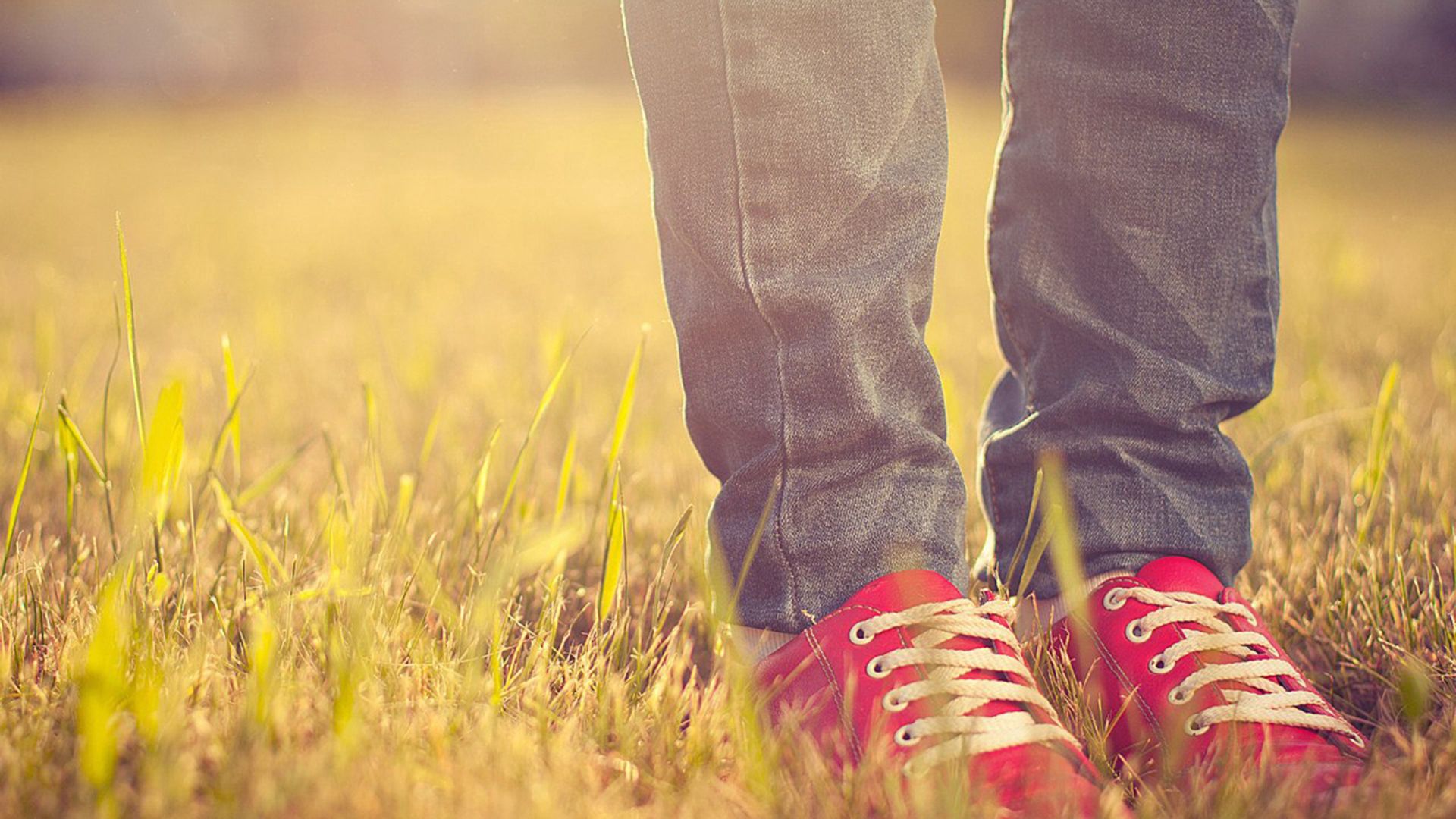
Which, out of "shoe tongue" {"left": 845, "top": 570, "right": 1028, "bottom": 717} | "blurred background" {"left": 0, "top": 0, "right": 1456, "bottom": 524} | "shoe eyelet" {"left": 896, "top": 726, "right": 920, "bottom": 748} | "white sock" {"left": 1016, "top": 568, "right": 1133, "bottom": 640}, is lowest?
"blurred background" {"left": 0, "top": 0, "right": 1456, "bottom": 524}

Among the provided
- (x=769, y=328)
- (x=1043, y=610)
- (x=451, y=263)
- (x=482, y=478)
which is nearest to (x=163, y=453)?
(x=482, y=478)

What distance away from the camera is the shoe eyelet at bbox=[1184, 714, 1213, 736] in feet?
2.71

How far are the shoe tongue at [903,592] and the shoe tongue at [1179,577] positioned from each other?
0.22m

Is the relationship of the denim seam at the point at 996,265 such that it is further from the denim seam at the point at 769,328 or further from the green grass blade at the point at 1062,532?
the denim seam at the point at 769,328

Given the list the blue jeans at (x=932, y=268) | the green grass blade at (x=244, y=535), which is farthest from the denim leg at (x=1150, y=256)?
the green grass blade at (x=244, y=535)

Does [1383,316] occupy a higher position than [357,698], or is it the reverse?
[357,698]

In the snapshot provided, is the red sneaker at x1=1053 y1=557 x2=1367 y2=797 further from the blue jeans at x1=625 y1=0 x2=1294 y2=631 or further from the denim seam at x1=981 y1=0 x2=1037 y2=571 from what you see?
the denim seam at x1=981 y1=0 x2=1037 y2=571

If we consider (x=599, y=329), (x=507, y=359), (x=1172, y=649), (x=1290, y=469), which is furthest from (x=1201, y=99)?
(x=599, y=329)

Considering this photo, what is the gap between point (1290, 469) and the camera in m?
1.53

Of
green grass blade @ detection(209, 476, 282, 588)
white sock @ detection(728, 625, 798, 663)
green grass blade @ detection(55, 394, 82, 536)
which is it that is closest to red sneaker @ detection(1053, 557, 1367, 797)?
white sock @ detection(728, 625, 798, 663)

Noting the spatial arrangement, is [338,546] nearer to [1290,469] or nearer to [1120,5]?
[1120,5]

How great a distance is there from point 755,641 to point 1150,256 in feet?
1.88

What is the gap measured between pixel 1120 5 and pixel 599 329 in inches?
82.3

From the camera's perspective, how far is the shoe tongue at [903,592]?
2.92 ft
